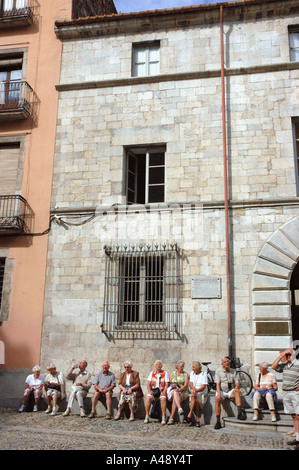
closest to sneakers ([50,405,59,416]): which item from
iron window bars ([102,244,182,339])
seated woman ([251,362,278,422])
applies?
iron window bars ([102,244,182,339])

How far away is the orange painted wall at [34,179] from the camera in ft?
38.4

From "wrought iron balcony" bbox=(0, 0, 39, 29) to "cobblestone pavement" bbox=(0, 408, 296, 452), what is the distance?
439 inches

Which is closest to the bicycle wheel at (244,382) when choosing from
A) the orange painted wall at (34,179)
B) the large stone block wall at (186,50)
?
the orange painted wall at (34,179)

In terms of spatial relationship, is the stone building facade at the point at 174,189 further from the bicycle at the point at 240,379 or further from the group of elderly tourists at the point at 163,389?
the group of elderly tourists at the point at 163,389

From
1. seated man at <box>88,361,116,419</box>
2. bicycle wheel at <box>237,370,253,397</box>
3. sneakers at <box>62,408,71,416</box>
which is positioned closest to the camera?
seated man at <box>88,361,116,419</box>

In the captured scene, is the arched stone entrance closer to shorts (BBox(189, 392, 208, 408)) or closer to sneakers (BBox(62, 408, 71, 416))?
shorts (BBox(189, 392, 208, 408))

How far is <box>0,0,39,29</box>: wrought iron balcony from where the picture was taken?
1386cm

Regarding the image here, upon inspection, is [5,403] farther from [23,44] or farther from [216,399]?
[23,44]

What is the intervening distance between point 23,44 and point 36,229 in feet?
19.2

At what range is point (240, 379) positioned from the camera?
1011cm

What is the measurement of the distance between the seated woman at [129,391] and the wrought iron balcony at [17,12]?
1060cm

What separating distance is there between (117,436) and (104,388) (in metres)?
1.88

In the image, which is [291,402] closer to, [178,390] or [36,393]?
[178,390]

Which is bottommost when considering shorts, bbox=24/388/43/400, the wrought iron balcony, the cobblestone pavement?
the cobblestone pavement
